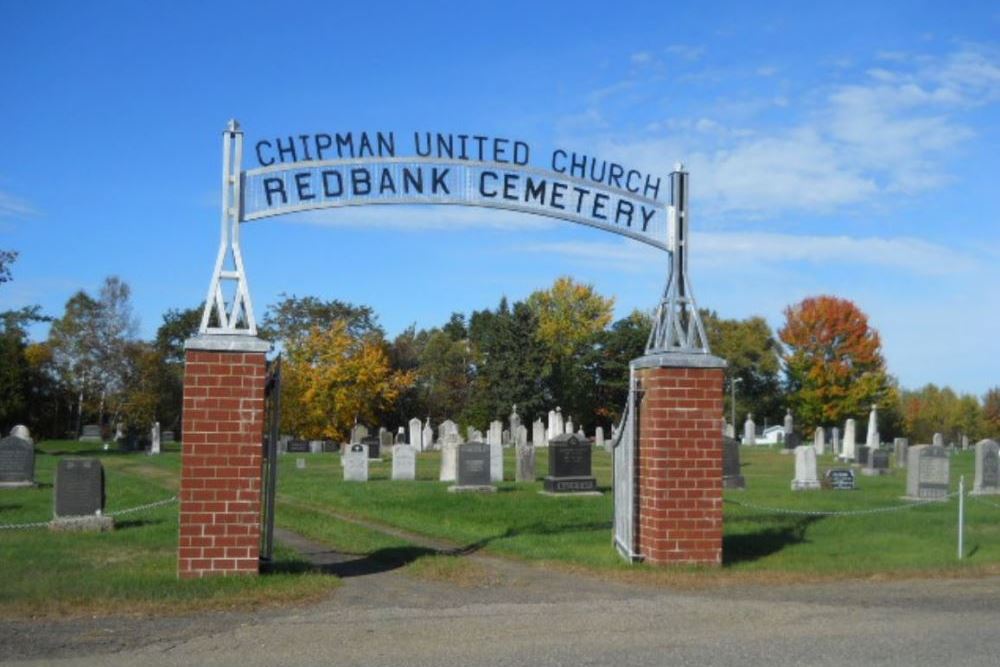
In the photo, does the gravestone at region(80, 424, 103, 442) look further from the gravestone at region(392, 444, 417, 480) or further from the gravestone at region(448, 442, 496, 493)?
the gravestone at region(448, 442, 496, 493)

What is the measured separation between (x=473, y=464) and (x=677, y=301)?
1227 cm

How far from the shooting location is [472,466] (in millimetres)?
24344

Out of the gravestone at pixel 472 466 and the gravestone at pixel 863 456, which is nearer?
the gravestone at pixel 472 466

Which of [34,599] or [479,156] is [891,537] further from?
[34,599]

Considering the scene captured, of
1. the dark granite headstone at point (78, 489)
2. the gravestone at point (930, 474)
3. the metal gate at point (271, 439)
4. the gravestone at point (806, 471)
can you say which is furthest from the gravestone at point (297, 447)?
the metal gate at point (271, 439)

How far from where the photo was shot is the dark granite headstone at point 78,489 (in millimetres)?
17000

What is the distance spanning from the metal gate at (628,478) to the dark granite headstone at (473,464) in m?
10.7

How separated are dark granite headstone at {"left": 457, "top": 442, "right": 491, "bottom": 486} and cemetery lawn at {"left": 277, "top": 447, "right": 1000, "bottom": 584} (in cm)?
62

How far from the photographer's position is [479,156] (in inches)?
490

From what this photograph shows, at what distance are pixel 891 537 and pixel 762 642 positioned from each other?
8234 mm

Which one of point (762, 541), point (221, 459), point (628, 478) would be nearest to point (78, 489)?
point (221, 459)

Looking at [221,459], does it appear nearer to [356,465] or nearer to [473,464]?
[473,464]

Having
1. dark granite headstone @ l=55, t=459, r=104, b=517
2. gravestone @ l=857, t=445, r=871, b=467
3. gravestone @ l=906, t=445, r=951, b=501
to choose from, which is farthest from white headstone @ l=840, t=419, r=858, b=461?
dark granite headstone @ l=55, t=459, r=104, b=517

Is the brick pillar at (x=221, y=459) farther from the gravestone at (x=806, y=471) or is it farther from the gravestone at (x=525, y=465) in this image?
the gravestone at (x=806, y=471)
